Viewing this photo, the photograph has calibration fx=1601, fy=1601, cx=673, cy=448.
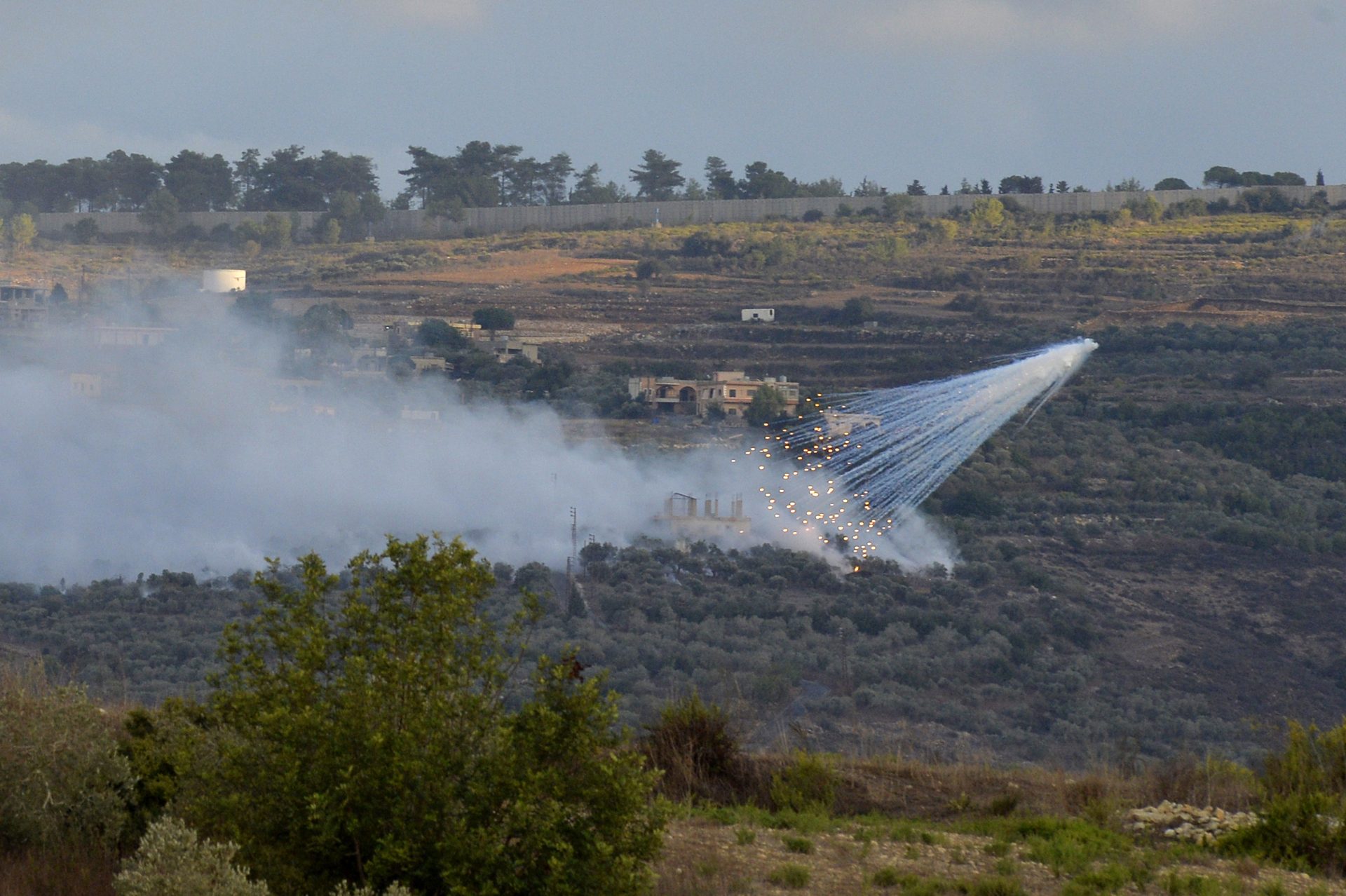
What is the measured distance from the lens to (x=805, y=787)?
407 inches

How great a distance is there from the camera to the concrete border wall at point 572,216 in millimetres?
73562

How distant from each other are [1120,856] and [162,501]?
3223cm

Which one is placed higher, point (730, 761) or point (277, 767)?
point (277, 767)

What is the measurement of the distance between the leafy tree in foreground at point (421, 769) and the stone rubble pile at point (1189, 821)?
4205mm

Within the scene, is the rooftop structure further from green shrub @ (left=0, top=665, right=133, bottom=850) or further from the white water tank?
the white water tank

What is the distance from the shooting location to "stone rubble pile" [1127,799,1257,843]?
944 cm

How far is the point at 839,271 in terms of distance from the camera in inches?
2442

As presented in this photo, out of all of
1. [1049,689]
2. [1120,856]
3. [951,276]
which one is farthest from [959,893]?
[951,276]

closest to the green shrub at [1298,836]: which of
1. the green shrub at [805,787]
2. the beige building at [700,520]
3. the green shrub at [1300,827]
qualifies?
the green shrub at [1300,827]

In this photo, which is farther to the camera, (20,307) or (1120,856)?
(20,307)

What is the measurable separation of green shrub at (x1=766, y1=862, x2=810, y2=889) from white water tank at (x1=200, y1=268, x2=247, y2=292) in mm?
57235

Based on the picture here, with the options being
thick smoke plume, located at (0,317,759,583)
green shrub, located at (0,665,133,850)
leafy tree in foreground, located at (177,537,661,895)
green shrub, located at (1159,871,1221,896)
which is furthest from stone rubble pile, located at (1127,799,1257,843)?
thick smoke plume, located at (0,317,759,583)

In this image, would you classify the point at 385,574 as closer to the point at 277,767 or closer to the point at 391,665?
the point at 391,665

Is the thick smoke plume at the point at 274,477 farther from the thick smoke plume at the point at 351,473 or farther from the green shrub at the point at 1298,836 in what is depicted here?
the green shrub at the point at 1298,836
